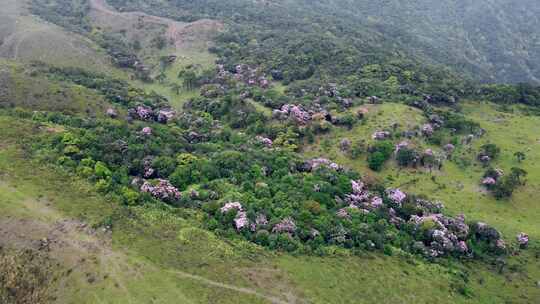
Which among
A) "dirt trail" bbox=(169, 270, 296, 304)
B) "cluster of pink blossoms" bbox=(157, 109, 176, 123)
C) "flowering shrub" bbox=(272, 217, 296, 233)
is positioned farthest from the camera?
"cluster of pink blossoms" bbox=(157, 109, 176, 123)

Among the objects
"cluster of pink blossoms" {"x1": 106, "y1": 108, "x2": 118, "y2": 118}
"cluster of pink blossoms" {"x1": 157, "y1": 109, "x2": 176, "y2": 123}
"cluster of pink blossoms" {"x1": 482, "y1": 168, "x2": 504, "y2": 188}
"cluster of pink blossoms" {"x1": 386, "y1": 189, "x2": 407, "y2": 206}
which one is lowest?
"cluster of pink blossoms" {"x1": 157, "y1": 109, "x2": 176, "y2": 123}

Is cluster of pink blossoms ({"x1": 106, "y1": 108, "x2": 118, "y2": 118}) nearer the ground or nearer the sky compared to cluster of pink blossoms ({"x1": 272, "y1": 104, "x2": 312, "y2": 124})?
nearer the ground

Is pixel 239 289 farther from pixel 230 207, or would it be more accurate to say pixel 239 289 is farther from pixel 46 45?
pixel 46 45

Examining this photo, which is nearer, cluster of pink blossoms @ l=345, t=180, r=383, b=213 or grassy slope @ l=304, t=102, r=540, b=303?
cluster of pink blossoms @ l=345, t=180, r=383, b=213

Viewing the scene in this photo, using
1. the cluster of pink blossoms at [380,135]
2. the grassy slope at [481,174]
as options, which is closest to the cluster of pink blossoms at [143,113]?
the grassy slope at [481,174]

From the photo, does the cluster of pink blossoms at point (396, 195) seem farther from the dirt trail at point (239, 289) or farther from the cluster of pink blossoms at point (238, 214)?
the dirt trail at point (239, 289)

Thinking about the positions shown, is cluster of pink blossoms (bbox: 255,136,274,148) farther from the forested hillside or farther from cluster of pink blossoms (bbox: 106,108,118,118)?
cluster of pink blossoms (bbox: 106,108,118,118)

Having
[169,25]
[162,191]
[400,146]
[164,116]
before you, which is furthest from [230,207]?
[169,25]

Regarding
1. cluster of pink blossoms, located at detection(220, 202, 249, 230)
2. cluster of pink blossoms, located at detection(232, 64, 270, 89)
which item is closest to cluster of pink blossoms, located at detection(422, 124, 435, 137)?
cluster of pink blossoms, located at detection(232, 64, 270, 89)
